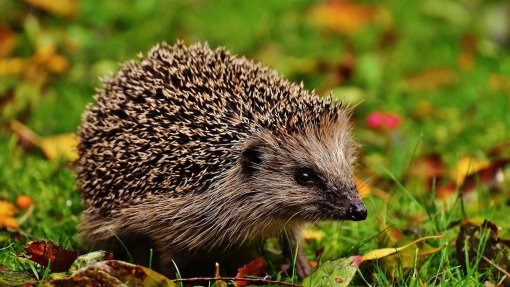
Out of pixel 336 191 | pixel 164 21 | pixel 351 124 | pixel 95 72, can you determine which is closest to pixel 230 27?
pixel 164 21

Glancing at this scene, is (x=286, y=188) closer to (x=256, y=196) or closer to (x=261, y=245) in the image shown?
(x=256, y=196)

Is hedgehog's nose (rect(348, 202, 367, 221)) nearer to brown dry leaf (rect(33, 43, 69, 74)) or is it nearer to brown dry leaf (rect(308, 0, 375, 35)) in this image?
brown dry leaf (rect(33, 43, 69, 74))

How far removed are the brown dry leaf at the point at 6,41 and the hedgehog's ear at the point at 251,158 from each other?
4175 mm

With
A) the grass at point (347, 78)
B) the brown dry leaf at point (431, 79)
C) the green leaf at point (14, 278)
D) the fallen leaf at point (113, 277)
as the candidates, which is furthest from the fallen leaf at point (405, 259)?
the brown dry leaf at point (431, 79)

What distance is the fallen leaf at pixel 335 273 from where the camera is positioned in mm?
4359

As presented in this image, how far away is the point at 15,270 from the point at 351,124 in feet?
7.13

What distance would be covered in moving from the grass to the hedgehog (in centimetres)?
49

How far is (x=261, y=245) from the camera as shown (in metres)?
5.08

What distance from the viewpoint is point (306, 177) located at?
15.3 feet

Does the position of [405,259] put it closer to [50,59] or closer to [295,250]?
[295,250]

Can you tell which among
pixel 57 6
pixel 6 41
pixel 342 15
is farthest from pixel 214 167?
pixel 342 15

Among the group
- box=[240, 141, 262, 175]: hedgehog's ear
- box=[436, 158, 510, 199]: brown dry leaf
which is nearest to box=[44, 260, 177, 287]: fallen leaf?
box=[240, 141, 262, 175]: hedgehog's ear

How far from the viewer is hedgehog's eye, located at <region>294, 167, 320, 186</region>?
464 centimetres

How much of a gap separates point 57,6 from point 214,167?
4430 mm
